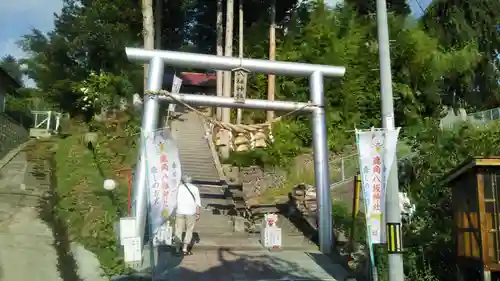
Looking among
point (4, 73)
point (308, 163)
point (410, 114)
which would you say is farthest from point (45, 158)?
point (410, 114)

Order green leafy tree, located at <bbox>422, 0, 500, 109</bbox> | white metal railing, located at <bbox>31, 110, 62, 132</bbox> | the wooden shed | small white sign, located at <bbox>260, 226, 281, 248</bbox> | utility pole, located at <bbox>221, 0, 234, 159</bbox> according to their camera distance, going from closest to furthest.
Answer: the wooden shed → small white sign, located at <bbox>260, 226, 281, 248</bbox> → utility pole, located at <bbox>221, 0, 234, 159</bbox> → green leafy tree, located at <bbox>422, 0, 500, 109</bbox> → white metal railing, located at <bbox>31, 110, 62, 132</bbox>

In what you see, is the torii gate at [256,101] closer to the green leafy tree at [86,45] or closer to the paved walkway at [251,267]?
the paved walkway at [251,267]

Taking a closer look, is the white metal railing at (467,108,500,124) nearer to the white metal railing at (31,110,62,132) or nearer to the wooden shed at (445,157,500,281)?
the wooden shed at (445,157,500,281)

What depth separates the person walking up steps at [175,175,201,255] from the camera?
38.7ft

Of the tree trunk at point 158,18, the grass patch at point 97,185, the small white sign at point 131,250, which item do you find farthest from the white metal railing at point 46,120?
the small white sign at point 131,250

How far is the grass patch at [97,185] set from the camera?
1190 cm

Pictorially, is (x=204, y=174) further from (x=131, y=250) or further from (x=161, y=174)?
(x=131, y=250)

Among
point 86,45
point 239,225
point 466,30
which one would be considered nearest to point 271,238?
point 239,225

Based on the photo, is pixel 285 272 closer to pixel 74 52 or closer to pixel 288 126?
pixel 288 126

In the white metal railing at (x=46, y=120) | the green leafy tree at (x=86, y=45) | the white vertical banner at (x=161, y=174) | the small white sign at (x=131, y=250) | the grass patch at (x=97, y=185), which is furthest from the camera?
the white metal railing at (x=46, y=120)

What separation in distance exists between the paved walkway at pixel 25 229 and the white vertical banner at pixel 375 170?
239 inches

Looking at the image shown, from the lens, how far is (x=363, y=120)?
2559cm

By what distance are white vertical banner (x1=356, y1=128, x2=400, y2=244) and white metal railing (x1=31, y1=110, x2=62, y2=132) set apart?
2460 centimetres

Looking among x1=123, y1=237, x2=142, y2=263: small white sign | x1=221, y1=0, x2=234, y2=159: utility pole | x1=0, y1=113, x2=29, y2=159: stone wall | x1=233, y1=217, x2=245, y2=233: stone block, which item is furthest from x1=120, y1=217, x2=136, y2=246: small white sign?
x1=0, y1=113, x2=29, y2=159: stone wall
